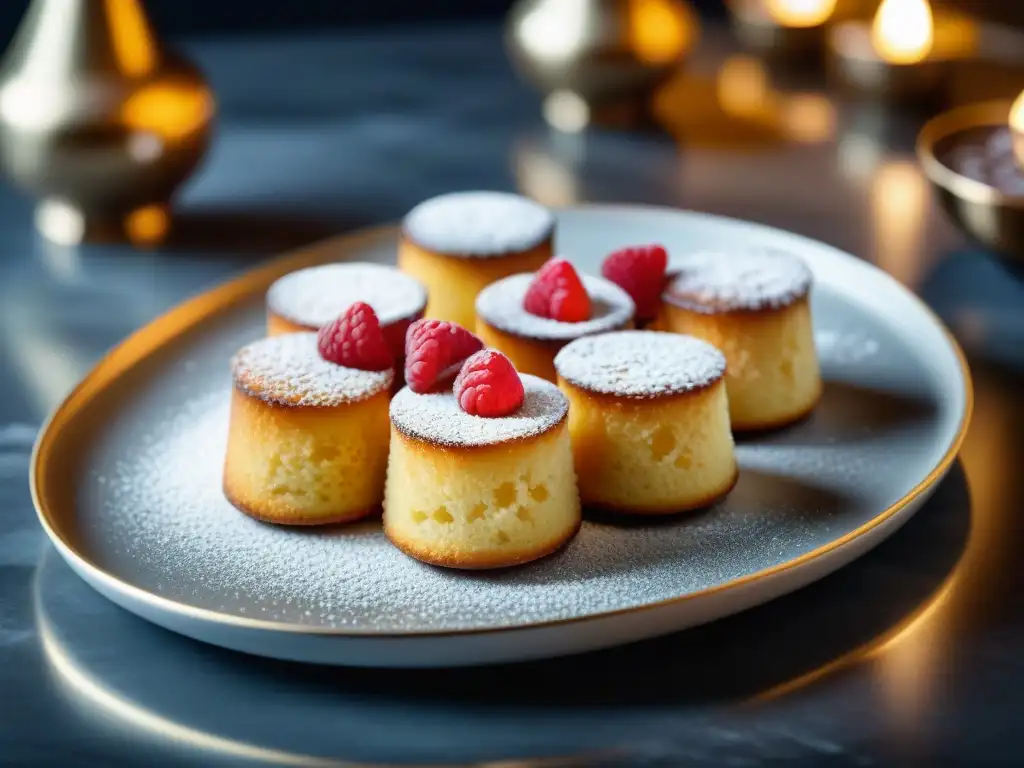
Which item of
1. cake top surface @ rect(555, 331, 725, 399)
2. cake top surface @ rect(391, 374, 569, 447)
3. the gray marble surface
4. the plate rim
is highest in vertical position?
cake top surface @ rect(391, 374, 569, 447)

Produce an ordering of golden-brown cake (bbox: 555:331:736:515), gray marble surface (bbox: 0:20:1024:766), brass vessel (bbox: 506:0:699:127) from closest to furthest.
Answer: gray marble surface (bbox: 0:20:1024:766) < golden-brown cake (bbox: 555:331:736:515) < brass vessel (bbox: 506:0:699:127)

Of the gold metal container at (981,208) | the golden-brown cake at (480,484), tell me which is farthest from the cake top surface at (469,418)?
the gold metal container at (981,208)

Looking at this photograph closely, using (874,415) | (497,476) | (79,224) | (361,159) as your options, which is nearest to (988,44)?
(361,159)

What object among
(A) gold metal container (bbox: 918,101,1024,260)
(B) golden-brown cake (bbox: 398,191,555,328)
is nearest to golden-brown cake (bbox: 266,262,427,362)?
(B) golden-brown cake (bbox: 398,191,555,328)

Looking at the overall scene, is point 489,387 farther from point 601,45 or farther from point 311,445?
point 601,45

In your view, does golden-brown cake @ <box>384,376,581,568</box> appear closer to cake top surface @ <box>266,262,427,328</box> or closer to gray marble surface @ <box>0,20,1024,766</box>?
gray marble surface @ <box>0,20,1024,766</box>

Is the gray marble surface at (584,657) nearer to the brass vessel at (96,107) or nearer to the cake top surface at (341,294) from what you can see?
the brass vessel at (96,107)

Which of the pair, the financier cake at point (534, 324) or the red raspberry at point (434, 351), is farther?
the financier cake at point (534, 324)
